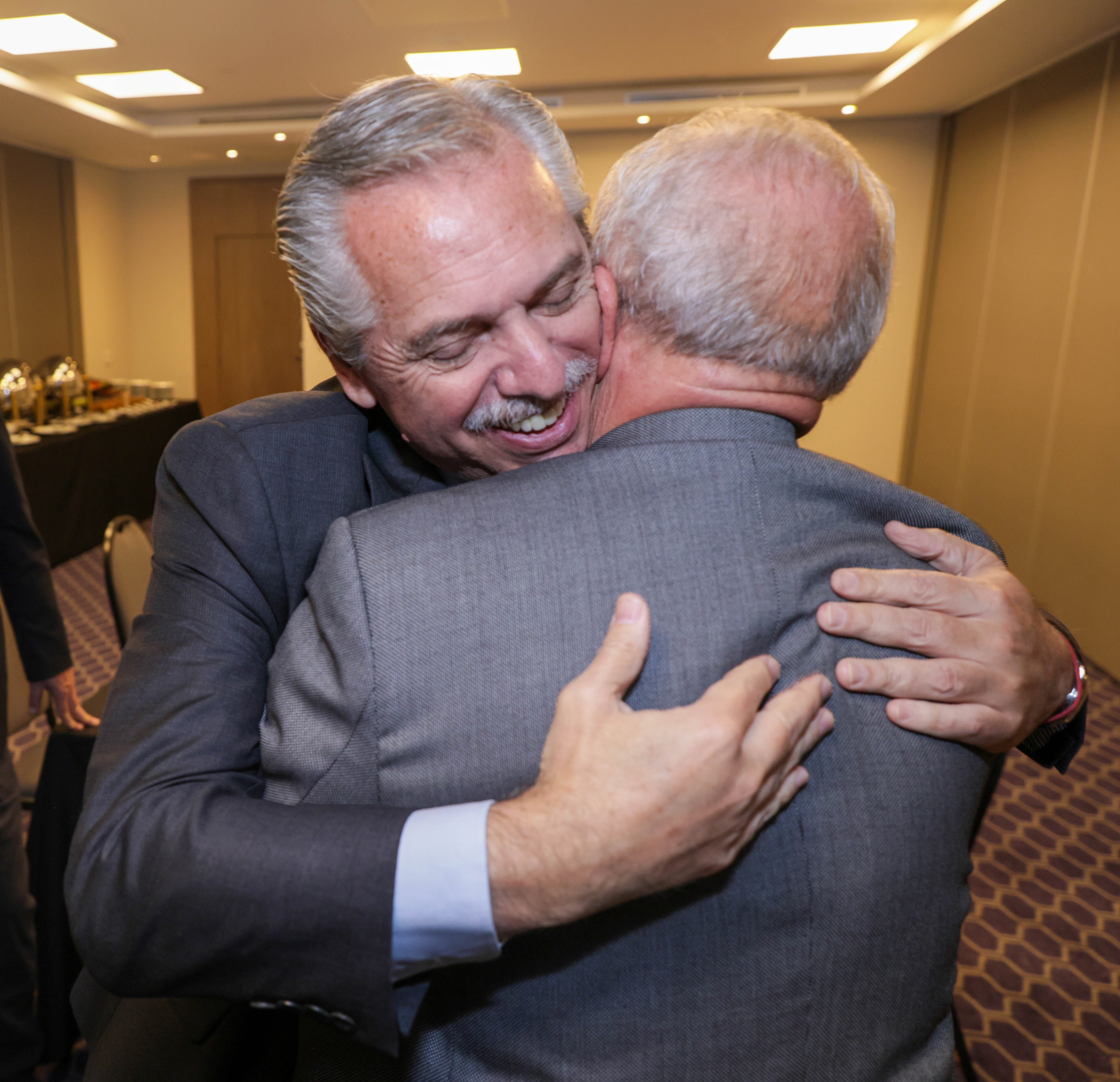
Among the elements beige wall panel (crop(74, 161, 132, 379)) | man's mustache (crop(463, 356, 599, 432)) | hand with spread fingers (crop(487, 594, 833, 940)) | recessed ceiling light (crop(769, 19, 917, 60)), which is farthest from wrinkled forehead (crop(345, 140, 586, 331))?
beige wall panel (crop(74, 161, 132, 379))

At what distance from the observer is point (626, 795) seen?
2.29 feet

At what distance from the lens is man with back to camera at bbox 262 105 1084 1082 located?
76 cm

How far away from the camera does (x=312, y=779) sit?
80 cm

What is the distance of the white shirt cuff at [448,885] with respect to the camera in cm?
73

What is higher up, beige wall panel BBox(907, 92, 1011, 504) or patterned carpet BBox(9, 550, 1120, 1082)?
beige wall panel BBox(907, 92, 1011, 504)

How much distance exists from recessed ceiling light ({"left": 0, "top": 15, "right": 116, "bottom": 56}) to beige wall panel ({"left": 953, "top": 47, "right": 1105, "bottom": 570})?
240 inches

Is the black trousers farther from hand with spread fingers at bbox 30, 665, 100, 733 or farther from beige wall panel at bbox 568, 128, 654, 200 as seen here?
beige wall panel at bbox 568, 128, 654, 200

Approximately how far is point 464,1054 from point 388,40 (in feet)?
19.9

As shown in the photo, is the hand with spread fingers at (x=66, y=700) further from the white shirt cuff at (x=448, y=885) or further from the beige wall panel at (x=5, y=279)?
the beige wall panel at (x=5, y=279)

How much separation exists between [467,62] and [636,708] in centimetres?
638

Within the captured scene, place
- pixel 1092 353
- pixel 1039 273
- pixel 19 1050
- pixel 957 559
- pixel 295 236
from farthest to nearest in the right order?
pixel 1039 273 → pixel 1092 353 → pixel 19 1050 → pixel 295 236 → pixel 957 559

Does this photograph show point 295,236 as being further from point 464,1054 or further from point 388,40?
point 388,40

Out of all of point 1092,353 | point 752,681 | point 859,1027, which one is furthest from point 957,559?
point 1092,353

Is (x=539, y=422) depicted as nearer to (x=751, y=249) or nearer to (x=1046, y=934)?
(x=751, y=249)
